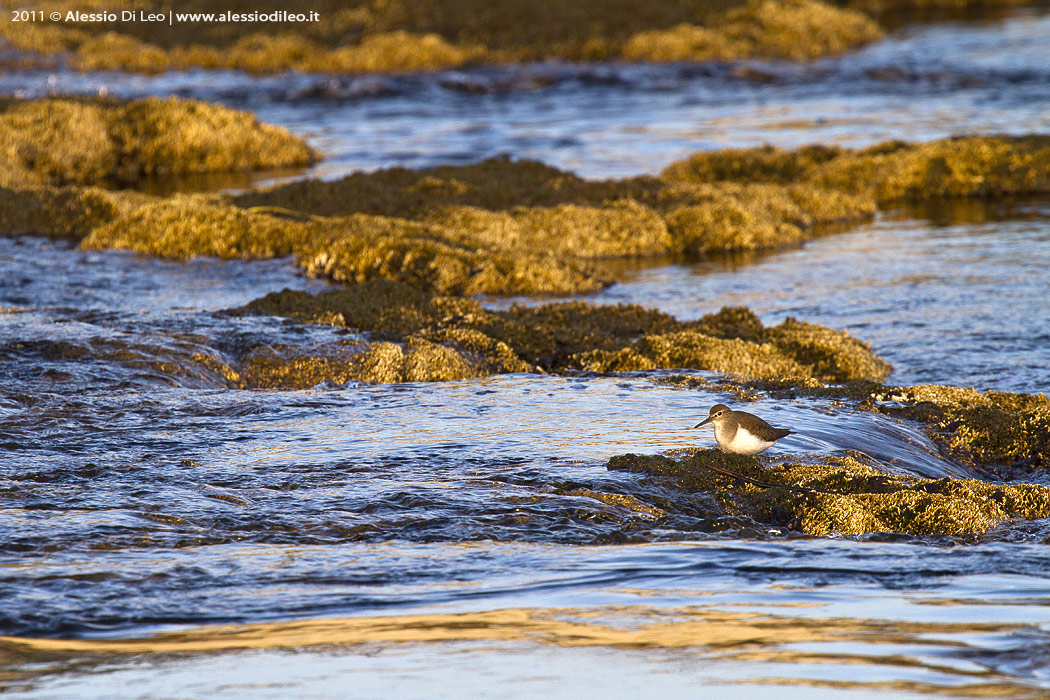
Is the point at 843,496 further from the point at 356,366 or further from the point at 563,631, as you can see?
the point at 356,366

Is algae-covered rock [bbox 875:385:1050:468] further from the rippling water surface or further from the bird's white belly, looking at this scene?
the bird's white belly

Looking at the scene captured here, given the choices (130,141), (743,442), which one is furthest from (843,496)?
(130,141)

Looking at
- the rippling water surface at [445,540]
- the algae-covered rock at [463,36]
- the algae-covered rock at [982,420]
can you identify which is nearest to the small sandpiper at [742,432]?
the rippling water surface at [445,540]

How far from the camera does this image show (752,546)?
221 inches

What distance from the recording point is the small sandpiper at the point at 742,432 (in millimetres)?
6277

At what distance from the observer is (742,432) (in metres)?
6.27

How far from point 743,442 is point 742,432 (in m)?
0.07

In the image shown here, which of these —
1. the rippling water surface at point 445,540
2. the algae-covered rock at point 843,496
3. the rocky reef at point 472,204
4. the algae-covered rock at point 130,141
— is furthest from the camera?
the algae-covered rock at point 130,141

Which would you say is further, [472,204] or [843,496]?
[472,204]

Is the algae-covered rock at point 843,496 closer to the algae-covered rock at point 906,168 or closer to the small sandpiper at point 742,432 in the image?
the small sandpiper at point 742,432

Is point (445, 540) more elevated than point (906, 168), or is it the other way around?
point (906, 168)

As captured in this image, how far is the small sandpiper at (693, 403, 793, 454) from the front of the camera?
247 inches

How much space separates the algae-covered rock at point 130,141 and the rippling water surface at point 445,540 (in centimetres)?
751

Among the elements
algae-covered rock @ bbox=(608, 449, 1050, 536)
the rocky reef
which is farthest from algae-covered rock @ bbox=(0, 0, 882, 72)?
algae-covered rock @ bbox=(608, 449, 1050, 536)
